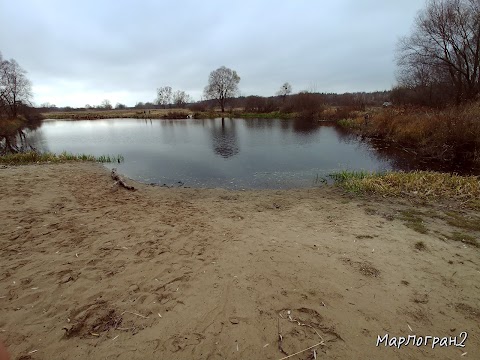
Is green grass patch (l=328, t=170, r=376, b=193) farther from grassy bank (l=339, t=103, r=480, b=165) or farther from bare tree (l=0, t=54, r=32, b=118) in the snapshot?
bare tree (l=0, t=54, r=32, b=118)

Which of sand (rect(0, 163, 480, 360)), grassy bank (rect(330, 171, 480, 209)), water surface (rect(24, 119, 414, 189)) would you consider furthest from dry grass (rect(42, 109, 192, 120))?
sand (rect(0, 163, 480, 360))

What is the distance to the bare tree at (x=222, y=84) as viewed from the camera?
66.6m

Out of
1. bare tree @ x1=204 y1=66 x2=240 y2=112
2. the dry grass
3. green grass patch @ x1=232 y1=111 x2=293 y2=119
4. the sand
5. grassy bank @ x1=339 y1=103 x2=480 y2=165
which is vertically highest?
bare tree @ x1=204 y1=66 x2=240 y2=112

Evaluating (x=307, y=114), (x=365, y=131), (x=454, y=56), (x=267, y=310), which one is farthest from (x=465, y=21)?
(x=267, y=310)

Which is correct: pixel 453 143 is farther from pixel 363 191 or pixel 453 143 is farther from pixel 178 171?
pixel 178 171

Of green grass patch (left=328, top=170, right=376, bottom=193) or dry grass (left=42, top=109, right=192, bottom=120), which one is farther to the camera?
dry grass (left=42, top=109, right=192, bottom=120)

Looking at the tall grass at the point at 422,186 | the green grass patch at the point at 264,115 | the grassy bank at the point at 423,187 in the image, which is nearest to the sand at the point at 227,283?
the grassy bank at the point at 423,187

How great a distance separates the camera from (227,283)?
4.12 meters

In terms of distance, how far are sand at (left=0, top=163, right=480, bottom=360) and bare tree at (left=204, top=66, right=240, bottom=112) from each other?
209 ft

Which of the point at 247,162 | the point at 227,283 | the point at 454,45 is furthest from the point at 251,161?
the point at 454,45

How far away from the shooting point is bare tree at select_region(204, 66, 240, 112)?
66.6m

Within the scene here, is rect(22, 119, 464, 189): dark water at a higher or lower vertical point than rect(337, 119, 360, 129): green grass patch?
lower

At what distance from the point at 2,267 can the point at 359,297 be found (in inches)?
233

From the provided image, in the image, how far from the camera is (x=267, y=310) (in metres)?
3.55
